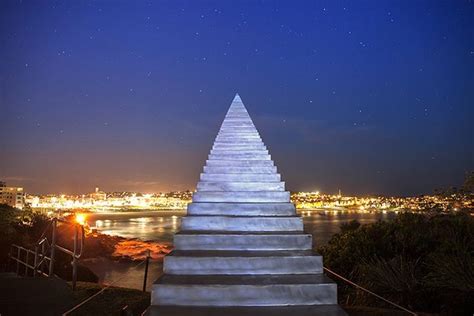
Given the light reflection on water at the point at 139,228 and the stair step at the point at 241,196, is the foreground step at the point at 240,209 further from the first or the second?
the light reflection on water at the point at 139,228

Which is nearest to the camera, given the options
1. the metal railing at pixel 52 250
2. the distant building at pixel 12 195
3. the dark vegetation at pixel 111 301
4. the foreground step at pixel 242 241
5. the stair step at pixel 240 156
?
the foreground step at pixel 242 241

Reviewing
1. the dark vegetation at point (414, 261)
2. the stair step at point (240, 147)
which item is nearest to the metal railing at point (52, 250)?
the stair step at point (240, 147)

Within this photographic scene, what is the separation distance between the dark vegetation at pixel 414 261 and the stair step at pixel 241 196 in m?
2.56

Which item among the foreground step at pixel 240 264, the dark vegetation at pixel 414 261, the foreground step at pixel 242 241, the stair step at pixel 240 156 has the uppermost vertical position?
the stair step at pixel 240 156

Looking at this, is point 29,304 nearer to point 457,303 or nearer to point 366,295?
point 366,295

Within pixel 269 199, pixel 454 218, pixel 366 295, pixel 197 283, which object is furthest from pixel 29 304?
pixel 454 218

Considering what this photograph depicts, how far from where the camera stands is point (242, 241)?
6.19 meters

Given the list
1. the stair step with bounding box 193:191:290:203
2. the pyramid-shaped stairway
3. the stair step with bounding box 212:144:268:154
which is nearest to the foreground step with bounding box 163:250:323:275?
the pyramid-shaped stairway

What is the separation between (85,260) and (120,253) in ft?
13.8

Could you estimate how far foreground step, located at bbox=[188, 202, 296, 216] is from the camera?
710cm

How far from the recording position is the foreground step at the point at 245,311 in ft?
15.9

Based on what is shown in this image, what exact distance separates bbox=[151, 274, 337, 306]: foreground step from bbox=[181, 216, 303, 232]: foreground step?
1410 mm

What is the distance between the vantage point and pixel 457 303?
22.1 feet

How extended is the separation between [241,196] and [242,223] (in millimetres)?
986
